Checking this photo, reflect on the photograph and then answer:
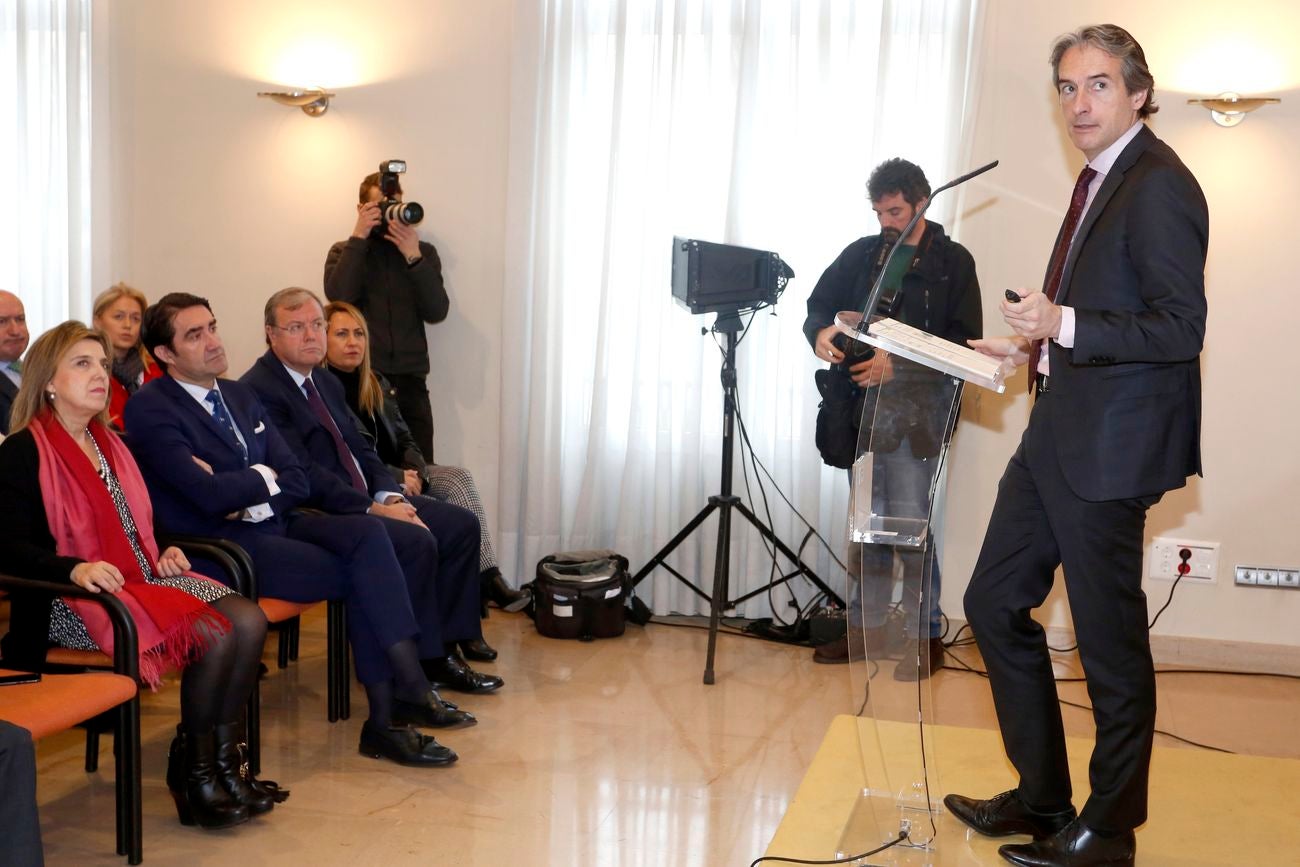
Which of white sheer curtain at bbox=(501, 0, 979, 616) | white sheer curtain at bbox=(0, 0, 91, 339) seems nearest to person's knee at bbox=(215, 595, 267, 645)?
white sheer curtain at bbox=(501, 0, 979, 616)

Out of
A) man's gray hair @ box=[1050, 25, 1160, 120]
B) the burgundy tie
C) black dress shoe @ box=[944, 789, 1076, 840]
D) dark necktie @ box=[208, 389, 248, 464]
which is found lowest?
black dress shoe @ box=[944, 789, 1076, 840]

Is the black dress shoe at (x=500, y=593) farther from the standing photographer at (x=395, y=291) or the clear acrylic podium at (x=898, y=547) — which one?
the clear acrylic podium at (x=898, y=547)

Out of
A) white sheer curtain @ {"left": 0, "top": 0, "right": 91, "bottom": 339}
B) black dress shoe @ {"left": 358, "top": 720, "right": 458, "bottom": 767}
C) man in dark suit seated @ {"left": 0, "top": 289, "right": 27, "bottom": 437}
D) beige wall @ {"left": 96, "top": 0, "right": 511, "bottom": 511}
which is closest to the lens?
black dress shoe @ {"left": 358, "top": 720, "right": 458, "bottom": 767}

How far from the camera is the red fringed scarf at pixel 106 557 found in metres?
2.88

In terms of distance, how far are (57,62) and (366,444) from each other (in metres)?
2.61

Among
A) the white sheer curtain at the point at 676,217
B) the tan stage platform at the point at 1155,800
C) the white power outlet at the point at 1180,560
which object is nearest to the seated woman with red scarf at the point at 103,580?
the tan stage platform at the point at 1155,800

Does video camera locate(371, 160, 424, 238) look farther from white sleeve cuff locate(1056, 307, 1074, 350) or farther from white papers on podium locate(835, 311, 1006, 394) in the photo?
white sleeve cuff locate(1056, 307, 1074, 350)

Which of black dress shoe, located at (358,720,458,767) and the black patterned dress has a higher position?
the black patterned dress

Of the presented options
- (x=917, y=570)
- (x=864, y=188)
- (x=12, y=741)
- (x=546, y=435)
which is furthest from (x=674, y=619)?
(x=12, y=741)

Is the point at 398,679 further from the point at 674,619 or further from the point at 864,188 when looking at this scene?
the point at 864,188

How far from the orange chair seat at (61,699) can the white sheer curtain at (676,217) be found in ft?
8.52

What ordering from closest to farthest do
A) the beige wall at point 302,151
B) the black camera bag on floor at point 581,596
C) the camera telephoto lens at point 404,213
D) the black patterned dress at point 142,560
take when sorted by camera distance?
the black patterned dress at point 142,560
the black camera bag on floor at point 581,596
the camera telephoto lens at point 404,213
the beige wall at point 302,151

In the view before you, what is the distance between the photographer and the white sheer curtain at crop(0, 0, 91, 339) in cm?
555

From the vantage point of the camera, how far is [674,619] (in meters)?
5.04
